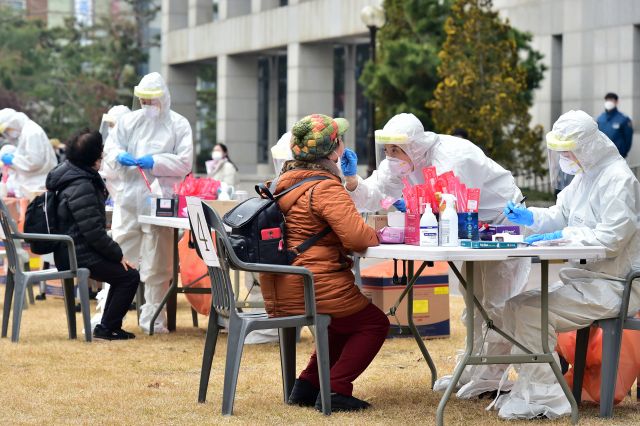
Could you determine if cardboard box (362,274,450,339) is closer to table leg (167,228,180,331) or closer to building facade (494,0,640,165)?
table leg (167,228,180,331)

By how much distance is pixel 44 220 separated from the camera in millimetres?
6941

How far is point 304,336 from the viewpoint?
280 inches

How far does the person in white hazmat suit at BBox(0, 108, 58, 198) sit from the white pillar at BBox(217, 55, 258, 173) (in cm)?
1539

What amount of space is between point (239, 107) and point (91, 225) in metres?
20.0

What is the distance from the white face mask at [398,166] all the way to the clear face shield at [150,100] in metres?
2.83

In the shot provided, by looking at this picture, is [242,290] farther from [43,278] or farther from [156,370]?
[156,370]

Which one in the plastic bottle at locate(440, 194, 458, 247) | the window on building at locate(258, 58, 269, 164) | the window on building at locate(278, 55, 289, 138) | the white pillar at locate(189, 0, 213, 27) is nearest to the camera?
the plastic bottle at locate(440, 194, 458, 247)

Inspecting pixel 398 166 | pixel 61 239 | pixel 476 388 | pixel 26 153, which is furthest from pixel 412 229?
pixel 26 153

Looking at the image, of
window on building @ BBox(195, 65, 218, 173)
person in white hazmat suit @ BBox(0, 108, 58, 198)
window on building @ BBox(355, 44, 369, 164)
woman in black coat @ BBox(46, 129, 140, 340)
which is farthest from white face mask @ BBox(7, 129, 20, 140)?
window on building @ BBox(195, 65, 218, 173)

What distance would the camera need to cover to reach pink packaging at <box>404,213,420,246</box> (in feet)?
14.4

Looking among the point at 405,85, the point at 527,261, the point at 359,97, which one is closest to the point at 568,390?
the point at 527,261

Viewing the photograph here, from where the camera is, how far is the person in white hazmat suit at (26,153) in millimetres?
10852

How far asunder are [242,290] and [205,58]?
18534 millimetres

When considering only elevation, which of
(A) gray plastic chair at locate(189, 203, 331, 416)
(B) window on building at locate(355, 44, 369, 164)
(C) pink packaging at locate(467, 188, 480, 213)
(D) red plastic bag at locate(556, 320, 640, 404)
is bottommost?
(D) red plastic bag at locate(556, 320, 640, 404)
